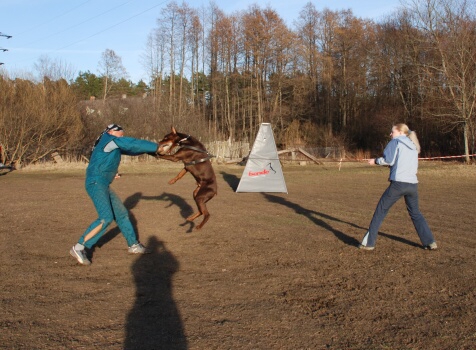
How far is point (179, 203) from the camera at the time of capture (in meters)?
13.0

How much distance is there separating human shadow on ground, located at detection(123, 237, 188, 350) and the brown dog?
159 cm

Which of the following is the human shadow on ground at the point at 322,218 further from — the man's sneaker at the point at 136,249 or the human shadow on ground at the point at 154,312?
the man's sneaker at the point at 136,249

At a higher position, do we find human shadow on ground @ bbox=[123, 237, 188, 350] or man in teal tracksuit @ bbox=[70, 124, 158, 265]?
man in teal tracksuit @ bbox=[70, 124, 158, 265]

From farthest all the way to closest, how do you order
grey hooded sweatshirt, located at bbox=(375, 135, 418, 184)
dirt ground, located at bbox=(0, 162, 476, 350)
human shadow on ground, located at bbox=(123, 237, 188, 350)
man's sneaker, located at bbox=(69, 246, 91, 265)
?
grey hooded sweatshirt, located at bbox=(375, 135, 418, 184) → man's sneaker, located at bbox=(69, 246, 91, 265) → dirt ground, located at bbox=(0, 162, 476, 350) → human shadow on ground, located at bbox=(123, 237, 188, 350)

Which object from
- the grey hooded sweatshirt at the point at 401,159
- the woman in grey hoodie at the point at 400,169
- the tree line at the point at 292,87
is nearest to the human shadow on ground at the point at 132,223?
the woman in grey hoodie at the point at 400,169

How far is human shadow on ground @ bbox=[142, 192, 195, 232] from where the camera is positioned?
9835mm

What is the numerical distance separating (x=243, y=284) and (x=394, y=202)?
2.72 metres

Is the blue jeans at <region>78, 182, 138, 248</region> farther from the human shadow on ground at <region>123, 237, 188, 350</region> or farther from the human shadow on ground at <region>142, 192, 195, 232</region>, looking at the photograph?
the human shadow on ground at <region>142, 192, 195, 232</region>

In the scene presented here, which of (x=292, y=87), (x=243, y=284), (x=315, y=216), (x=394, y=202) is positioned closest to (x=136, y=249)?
(x=243, y=284)

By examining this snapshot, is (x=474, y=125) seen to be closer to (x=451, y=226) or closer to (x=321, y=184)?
(x=321, y=184)

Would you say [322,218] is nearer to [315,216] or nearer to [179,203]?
[315,216]

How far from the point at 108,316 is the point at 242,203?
28.0 ft

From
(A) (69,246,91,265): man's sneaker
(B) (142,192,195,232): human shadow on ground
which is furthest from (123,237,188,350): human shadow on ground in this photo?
(B) (142,192,195,232): human shadow on ground

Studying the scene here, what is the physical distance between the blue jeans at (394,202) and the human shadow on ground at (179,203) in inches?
146
